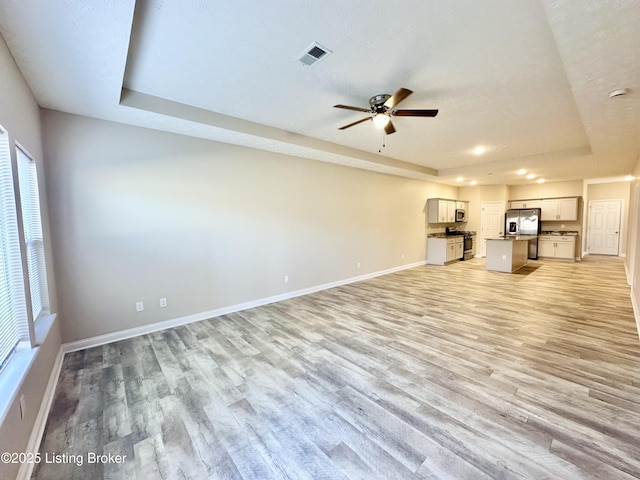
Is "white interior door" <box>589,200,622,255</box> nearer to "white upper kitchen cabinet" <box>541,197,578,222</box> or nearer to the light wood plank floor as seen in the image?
"white upper kitchen cabinet" <box>541,197,578,222</box>

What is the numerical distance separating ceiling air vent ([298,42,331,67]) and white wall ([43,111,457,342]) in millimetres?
2307

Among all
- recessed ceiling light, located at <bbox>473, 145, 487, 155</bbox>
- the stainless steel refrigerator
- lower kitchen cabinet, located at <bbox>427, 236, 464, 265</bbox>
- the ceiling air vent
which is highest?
the ceiling air vent

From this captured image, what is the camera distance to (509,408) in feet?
6.73

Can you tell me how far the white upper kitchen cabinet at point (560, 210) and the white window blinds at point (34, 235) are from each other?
41.0ft

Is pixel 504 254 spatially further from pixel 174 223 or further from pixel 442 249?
pixel 174 223

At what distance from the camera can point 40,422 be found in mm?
1897

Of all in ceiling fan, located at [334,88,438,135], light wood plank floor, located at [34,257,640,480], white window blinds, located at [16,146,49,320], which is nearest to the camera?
light wood plank floor, located at [34,257,640,480]

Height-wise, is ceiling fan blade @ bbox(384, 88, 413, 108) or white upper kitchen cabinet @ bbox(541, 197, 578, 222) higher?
ceiling fan blade @ bbox(384, 88, 413, 108)

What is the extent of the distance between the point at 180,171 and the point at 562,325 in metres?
5.78

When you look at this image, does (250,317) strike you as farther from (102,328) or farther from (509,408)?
(509,408)

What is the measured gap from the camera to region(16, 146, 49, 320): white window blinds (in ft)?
7.76

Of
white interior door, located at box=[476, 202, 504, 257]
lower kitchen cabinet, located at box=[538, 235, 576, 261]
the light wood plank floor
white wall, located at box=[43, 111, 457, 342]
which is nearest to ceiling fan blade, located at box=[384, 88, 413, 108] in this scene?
white wall, located at box=[43, 111, 457, 342]

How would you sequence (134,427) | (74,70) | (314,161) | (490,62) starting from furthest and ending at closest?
(314,161) → (490,62) → (74,70) → (134,427)

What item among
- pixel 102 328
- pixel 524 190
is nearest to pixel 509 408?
pixel 102 328
